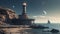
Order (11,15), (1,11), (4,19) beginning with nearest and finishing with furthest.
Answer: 1. (4,19)
2. (1,11)
3. (11,15)

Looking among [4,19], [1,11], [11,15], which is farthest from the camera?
[11,15]

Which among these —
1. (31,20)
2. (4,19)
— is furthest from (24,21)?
(4,19)

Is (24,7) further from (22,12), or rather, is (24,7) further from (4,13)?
(4,13)

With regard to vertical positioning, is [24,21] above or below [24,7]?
below

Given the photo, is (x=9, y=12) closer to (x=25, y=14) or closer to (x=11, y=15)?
(x=11, y=15)

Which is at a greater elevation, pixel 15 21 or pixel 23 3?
pixel 23 3

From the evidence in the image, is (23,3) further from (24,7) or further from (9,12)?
(9,12)

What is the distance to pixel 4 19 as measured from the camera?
487 feet

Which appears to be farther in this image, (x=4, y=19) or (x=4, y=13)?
(x=4, y=13)

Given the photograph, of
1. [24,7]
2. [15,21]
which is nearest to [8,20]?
[15,21]

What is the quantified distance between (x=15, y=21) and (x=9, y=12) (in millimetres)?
17226

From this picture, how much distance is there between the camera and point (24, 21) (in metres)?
152

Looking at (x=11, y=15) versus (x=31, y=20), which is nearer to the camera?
(x=31, y=20)

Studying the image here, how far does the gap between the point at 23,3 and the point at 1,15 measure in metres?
21.6
